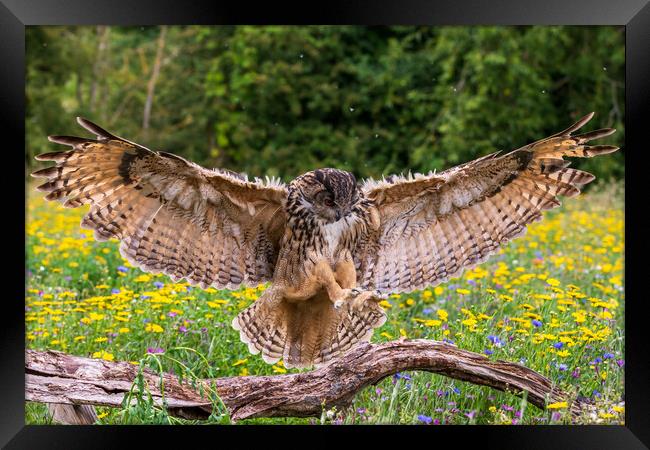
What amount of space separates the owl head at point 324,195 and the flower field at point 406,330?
0.77 m

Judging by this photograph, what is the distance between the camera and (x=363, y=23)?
3574mm

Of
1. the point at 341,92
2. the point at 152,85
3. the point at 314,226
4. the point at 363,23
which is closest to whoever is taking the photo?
the point at 363,23

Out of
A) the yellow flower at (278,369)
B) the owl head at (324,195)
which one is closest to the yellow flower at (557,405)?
the owl head at (324,195)

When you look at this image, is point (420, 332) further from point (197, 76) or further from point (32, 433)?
point (197, 76)

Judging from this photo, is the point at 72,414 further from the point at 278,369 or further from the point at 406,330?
the point at 406,330

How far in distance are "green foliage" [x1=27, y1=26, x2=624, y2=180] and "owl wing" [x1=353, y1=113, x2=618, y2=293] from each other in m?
6.38

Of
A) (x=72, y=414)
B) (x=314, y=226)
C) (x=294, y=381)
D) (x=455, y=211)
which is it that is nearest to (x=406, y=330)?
(x=455, y=211)

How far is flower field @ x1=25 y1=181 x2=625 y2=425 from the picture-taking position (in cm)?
416

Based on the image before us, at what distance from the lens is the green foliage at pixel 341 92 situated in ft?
37.5

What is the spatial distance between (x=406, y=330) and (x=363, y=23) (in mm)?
2296

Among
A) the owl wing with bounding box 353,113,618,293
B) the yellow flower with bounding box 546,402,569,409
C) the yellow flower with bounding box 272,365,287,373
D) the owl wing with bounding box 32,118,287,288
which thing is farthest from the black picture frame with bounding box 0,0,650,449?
the yellow flower with bounding box 272,365,287,373

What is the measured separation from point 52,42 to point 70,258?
6.74 m
